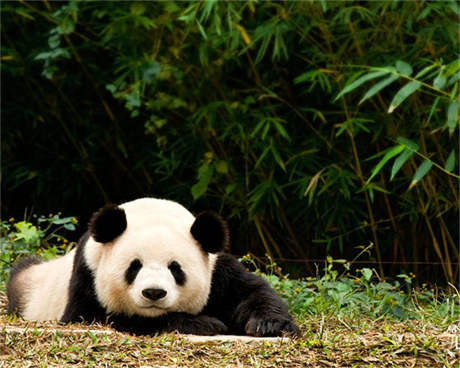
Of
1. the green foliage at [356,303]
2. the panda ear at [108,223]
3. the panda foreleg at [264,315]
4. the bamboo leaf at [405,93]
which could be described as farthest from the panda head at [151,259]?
the bamboo leaf at [405,93]

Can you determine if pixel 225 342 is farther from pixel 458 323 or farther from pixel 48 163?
pixel 48 163

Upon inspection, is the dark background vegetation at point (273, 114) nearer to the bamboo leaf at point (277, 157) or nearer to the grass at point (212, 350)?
the bamboo leaf at point (277, 157)

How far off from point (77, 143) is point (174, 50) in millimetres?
1496

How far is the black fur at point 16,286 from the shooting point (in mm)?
4035

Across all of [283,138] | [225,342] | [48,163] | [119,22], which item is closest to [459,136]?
[283,138]

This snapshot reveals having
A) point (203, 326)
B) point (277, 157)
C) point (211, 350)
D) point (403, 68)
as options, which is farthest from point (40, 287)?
point (403, 68)

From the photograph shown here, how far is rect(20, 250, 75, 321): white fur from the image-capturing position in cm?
374

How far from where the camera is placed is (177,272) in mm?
3271

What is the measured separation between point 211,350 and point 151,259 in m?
0.56

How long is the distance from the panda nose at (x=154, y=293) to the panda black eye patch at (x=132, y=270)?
13cm

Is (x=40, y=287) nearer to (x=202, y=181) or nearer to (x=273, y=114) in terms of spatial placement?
(x=202, y=181)

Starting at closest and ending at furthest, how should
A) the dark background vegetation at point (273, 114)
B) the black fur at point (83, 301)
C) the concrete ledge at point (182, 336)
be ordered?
1. the concrete ledge at point (182, 336)
2. the black fur at point (83, 301)
3. the dark background vegetation at point (273, 114)

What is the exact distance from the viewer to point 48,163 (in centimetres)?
665

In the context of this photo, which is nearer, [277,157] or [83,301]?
[83,301]
